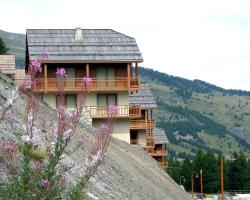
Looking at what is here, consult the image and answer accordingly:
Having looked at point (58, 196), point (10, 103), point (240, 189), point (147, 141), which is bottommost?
point (240, 189)

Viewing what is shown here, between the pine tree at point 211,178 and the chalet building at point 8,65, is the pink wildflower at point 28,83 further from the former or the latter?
the pine tree at point 211,178

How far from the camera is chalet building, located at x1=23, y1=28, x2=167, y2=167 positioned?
46.6 meters

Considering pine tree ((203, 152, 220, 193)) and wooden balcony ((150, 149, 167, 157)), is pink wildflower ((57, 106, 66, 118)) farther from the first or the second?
pine tree ((203, 152, 220, 193))

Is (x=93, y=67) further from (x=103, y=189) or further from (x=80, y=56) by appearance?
(x=103, y=189)

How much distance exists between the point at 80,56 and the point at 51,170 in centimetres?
4056

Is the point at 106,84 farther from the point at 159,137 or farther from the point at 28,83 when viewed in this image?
the point at 28,83

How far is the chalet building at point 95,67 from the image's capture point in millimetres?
46562

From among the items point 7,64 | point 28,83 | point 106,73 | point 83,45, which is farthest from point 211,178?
point 28,83

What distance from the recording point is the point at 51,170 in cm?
650

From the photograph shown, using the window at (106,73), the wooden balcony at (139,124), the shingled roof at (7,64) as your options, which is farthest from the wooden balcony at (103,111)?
the shingled roof at (7,64)

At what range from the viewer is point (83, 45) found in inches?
1889

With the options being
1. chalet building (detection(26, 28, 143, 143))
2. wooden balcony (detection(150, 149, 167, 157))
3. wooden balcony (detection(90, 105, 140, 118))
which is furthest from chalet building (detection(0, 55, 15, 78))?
wooden balcony (detection(150, 149, 167, 157))

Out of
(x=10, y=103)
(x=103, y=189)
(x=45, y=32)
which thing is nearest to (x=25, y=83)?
(x=10, y=103)

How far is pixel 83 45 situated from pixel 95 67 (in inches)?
72.0
